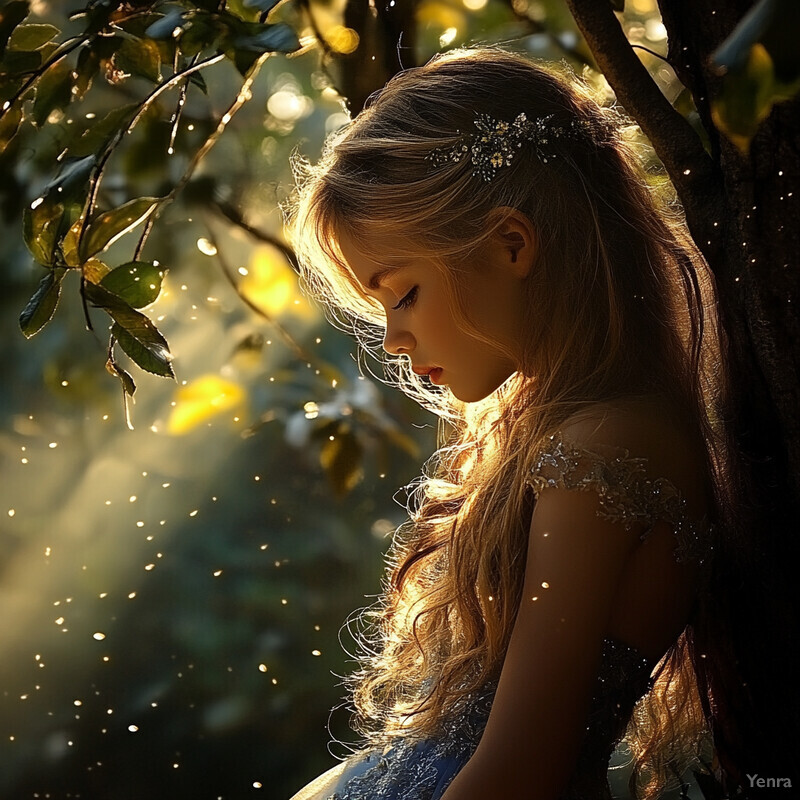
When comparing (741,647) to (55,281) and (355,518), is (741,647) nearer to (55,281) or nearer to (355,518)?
(55,281)

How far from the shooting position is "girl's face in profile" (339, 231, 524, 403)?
70cm

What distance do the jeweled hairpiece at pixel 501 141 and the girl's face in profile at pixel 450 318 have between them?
7 cm

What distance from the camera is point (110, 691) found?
1628 mm

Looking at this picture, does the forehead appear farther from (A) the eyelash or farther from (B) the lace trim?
(B) the lace trim

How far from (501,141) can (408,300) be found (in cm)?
13

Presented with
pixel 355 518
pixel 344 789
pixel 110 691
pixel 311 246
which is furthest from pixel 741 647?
pixel 110 691

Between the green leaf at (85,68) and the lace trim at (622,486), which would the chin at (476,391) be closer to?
the lace trim at (622,486)

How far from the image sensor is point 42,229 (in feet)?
2.03

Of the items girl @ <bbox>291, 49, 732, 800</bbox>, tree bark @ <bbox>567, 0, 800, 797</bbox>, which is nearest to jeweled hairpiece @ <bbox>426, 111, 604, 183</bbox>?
girl @ <bbox>291, 49, 732, 800</bbox>

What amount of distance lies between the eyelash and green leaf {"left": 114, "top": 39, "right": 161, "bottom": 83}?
0.23 metres

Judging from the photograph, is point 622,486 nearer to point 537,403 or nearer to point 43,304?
point 537,403

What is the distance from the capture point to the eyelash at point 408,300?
71 centimetres

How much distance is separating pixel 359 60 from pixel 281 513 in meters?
0.86

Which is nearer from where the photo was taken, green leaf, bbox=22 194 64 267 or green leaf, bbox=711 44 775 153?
green leaf, bbox=711 44 775 153
